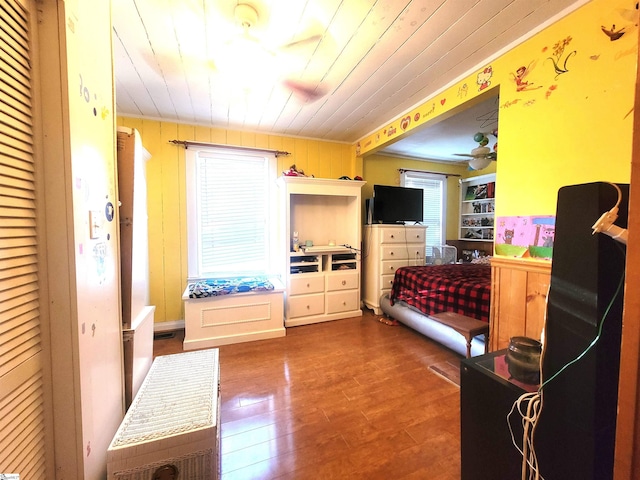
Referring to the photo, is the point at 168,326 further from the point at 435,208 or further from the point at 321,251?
the point at 435,208

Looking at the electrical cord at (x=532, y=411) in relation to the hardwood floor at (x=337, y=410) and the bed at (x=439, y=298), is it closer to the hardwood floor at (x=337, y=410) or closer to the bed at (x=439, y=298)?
the hardwood floor at (x=337, y=410)

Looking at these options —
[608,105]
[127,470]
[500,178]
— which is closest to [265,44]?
[500,178]

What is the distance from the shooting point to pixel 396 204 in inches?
149

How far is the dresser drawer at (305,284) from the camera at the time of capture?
123 inches

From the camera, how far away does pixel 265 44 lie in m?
1.69

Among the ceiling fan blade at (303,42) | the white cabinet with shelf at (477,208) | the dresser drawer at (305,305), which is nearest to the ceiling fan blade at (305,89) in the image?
the ceiling fan blade at (303,42)

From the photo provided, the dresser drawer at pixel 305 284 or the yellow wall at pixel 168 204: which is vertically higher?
the yellow wall at pixel 168 204

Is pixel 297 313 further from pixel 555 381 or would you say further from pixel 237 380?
pixel 555 381

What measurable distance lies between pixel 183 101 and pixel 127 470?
2.75 m

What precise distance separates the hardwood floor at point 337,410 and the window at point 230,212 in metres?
1.00

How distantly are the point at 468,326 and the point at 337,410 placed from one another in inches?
47.6

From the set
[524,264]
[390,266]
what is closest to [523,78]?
[524,264]

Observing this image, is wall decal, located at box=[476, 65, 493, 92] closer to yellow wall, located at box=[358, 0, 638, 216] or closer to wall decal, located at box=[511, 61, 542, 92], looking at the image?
yellow wall, located at box=[358, 0, 638, 216]

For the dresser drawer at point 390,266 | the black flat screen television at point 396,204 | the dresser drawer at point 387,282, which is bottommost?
the dresser drawer at point 387,282
